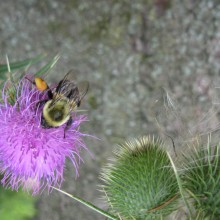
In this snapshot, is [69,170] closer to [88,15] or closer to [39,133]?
[88,15]

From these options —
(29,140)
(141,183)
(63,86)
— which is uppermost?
(63,86)

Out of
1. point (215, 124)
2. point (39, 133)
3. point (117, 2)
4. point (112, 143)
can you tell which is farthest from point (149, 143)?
point (117, 2)

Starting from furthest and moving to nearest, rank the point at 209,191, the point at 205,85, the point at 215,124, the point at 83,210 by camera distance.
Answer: the point at 83,210
the point at 205,85
the point at 215,124
the point at 209,191

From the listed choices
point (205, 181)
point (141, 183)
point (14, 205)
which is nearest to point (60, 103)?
point (141, 183)

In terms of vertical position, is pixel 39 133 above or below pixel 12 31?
below

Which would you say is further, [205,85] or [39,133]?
[205,85]

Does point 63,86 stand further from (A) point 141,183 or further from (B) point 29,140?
(A) point 141,183

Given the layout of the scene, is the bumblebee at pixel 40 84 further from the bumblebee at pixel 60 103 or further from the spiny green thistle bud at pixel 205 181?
the spiny green thistle bud at pixel 205 181
